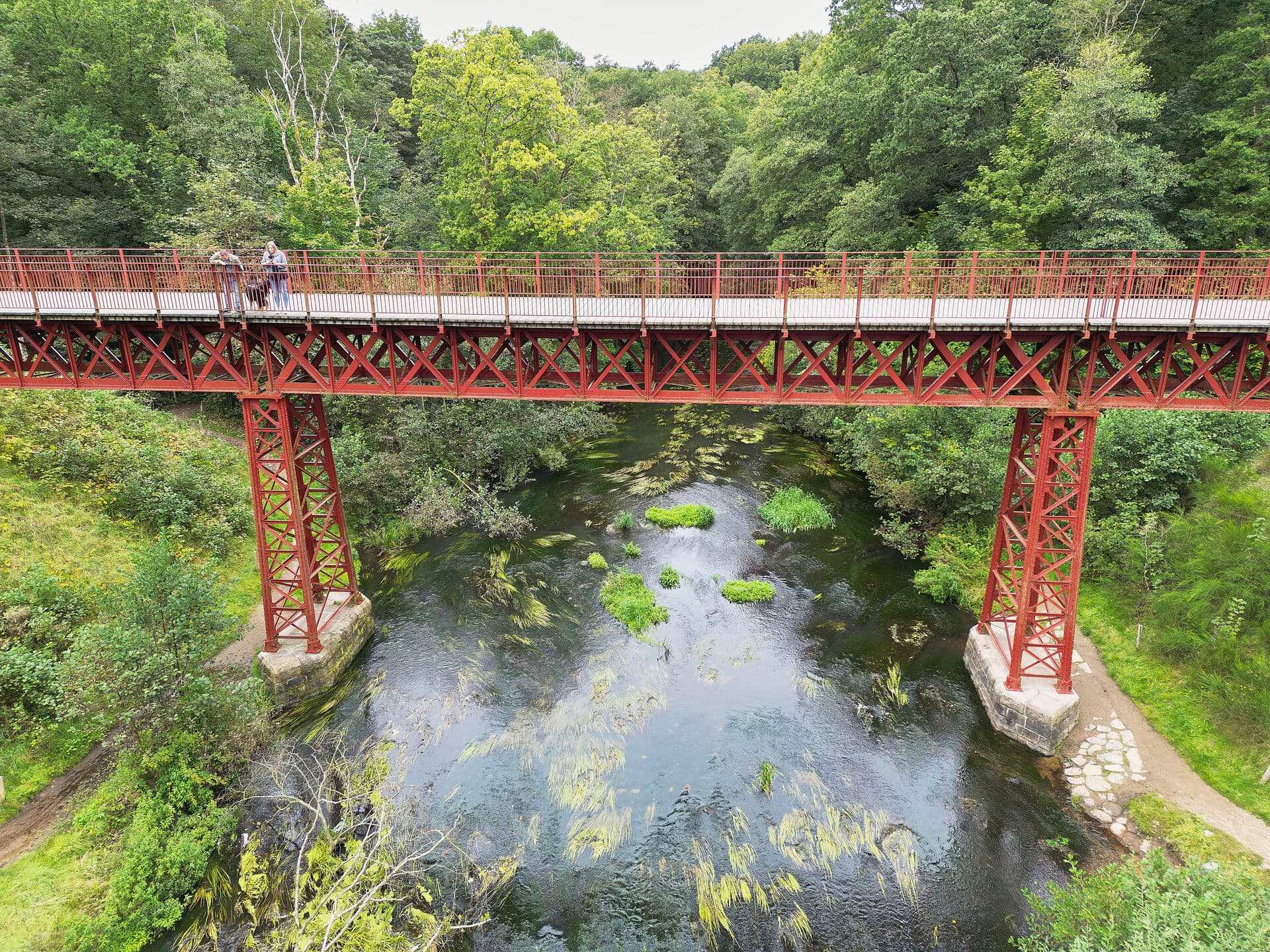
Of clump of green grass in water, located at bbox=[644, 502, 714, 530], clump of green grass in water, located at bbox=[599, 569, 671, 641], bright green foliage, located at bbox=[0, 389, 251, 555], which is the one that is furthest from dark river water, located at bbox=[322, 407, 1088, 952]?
bright green foliage, located at bbox=[0, 389, 251, 555]

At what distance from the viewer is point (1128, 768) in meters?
15.0

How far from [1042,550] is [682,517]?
1361 cm

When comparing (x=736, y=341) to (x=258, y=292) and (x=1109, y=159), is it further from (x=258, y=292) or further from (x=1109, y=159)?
(x=1109, y=159)

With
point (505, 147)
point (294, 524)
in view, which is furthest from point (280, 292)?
point (505, 147)

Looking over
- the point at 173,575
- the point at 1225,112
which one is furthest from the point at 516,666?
the point at 1225,112

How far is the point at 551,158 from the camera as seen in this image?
29234mm

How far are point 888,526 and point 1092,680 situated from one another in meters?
8.77

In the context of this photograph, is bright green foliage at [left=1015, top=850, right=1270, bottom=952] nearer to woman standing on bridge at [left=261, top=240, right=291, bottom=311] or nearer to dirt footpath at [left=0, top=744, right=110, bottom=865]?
dirt footpath at [left=0, top=744, right=110, bottom=865]

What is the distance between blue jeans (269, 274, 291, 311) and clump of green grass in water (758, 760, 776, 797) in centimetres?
1661

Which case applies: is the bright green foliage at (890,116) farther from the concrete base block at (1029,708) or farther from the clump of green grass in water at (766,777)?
the clump of green grass in water at (766,777)

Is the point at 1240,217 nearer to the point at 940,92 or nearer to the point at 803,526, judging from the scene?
the point at 940,92

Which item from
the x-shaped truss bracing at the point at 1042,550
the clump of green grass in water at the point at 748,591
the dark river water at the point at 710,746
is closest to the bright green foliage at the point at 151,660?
the dark river water at the point at 710,746

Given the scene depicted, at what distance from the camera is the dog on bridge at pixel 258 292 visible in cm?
1638

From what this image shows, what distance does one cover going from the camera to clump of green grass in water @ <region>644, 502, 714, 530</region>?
2659cm
